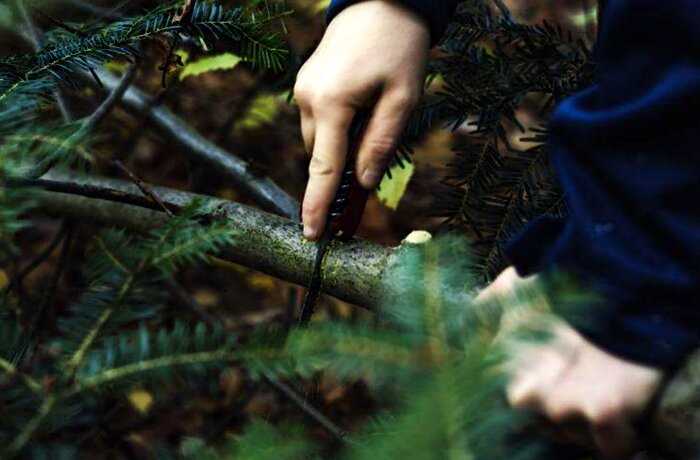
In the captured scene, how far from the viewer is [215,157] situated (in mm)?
1829

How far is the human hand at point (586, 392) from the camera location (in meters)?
0.72

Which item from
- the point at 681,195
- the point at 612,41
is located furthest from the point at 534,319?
the point at 612,41

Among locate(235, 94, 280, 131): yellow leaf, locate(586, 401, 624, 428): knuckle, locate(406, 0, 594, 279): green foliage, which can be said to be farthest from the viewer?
locate(235, 94, 280, 131): yellow leaf

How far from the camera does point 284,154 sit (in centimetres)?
310

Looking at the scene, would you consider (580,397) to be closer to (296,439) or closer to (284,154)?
(296,439)

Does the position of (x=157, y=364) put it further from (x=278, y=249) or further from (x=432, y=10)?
(x=432, y=10)

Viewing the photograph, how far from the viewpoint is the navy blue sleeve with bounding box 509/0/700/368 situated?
0.76 meters

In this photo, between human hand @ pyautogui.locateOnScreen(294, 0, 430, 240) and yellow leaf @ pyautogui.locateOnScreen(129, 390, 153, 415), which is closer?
human hand @ pyautogui.locateOnScreen(294, 0, 430, 240)

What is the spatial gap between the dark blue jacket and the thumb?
0.31 meters

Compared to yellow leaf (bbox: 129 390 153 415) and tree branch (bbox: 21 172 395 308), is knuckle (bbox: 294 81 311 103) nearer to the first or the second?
tree branch (bbox: 21 172 395 308)

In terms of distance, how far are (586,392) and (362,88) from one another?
62 centimetres

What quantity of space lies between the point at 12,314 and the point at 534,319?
0.66m

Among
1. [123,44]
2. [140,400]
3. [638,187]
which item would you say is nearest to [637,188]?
[638,187]

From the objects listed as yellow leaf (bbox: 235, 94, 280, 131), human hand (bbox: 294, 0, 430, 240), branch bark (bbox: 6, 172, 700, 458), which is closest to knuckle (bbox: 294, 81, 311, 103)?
human hand (bbox: 294, 0, 430, 240)
